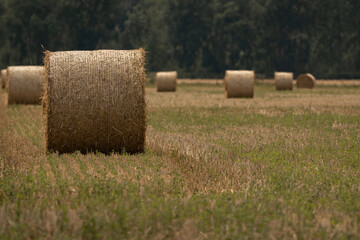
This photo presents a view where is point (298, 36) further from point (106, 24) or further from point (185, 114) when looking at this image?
point (185, 114)

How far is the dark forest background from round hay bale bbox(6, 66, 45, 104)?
173 ft

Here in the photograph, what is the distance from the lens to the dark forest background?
79.0 metres

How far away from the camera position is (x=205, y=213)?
661 centimetres

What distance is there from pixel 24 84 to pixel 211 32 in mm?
66829

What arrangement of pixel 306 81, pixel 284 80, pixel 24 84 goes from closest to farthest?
pixel 24 84 → pixel 284 80 → pixel 306 81

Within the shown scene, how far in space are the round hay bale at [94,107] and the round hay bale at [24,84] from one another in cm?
1237

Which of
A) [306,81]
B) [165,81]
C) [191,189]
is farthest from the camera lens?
[306,81]

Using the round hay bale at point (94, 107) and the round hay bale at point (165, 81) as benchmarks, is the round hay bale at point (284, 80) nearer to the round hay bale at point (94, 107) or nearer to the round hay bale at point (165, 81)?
the round hay bale at point (165, 81)

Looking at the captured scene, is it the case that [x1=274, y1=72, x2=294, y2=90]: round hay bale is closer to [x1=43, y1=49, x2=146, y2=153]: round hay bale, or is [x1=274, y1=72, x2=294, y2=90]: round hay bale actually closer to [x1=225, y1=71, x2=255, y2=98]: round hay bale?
[x1=225, y1=71, x2=255, y2=98]: round hay bale

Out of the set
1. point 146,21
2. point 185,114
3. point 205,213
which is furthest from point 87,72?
point 146,21

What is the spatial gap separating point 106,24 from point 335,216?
79.1 meters

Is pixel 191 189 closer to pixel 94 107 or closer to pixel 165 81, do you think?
pixel 94 107

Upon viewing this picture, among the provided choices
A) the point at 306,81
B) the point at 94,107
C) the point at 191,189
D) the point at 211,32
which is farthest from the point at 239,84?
the point at 211,32

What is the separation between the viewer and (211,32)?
290ft
